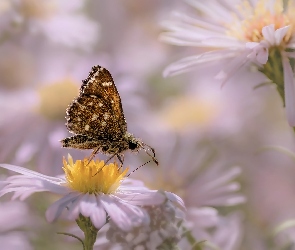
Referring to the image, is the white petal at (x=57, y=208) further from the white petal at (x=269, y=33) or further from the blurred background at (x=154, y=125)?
the white petal at (x=269, y=33)

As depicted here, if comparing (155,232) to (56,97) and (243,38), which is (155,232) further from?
(56,97)

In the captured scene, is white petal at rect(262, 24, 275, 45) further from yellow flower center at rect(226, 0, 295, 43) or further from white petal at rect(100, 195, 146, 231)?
white petal at rect(100, 195, 146, 231)

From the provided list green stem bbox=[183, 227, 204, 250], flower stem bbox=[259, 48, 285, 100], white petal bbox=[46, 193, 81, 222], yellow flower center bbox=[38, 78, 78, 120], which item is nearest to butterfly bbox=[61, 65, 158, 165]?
green stem bbox=[183, 227, 204, 250]

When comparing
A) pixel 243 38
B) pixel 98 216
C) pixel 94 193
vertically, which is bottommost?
pixel 98 216

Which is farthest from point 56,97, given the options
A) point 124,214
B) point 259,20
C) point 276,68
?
point 124,214

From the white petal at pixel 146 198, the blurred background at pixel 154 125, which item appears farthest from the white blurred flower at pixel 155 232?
the blurred background at pixel 154 125

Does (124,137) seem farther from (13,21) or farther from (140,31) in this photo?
(140,31)

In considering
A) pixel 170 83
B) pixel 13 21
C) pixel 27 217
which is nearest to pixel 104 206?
pixel 27 217
